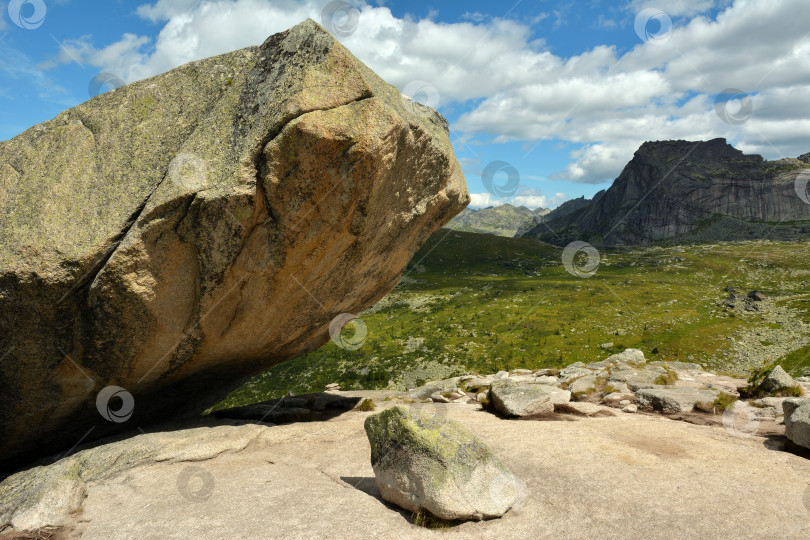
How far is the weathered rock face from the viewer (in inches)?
526

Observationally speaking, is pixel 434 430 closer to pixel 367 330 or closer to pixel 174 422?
pixel 174 422

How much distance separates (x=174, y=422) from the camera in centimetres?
2012

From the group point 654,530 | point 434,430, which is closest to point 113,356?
point 434,430

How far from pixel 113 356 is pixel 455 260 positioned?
13559 cm

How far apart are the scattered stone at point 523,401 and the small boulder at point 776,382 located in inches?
408

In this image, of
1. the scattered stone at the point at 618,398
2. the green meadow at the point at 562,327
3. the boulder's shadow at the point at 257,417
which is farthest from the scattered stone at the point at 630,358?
the boulder's shadow at the point at 257,417

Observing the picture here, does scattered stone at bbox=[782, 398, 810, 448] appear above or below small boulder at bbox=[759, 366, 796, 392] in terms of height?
above

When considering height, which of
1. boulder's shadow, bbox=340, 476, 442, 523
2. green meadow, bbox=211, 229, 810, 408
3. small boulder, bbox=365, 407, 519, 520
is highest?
small boulder, bbox=365, 407, 519, 520

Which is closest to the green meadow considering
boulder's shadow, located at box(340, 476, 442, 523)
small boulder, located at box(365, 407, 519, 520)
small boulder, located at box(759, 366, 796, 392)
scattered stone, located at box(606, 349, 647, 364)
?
scattered stone, located at box(606, 349, 647, 364)

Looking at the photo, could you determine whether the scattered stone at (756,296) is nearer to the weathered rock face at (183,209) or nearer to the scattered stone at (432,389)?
the scattered stone at (432,389)

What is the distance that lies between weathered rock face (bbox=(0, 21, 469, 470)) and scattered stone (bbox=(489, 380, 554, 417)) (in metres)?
9.44

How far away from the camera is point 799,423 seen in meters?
14.0

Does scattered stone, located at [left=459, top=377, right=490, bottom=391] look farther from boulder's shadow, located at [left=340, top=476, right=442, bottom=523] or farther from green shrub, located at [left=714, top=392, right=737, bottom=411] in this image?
boulder's shadow, located at [left=340, top=476, right=442, bottom=523]

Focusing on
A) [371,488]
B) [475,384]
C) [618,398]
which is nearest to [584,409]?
[618,398]
